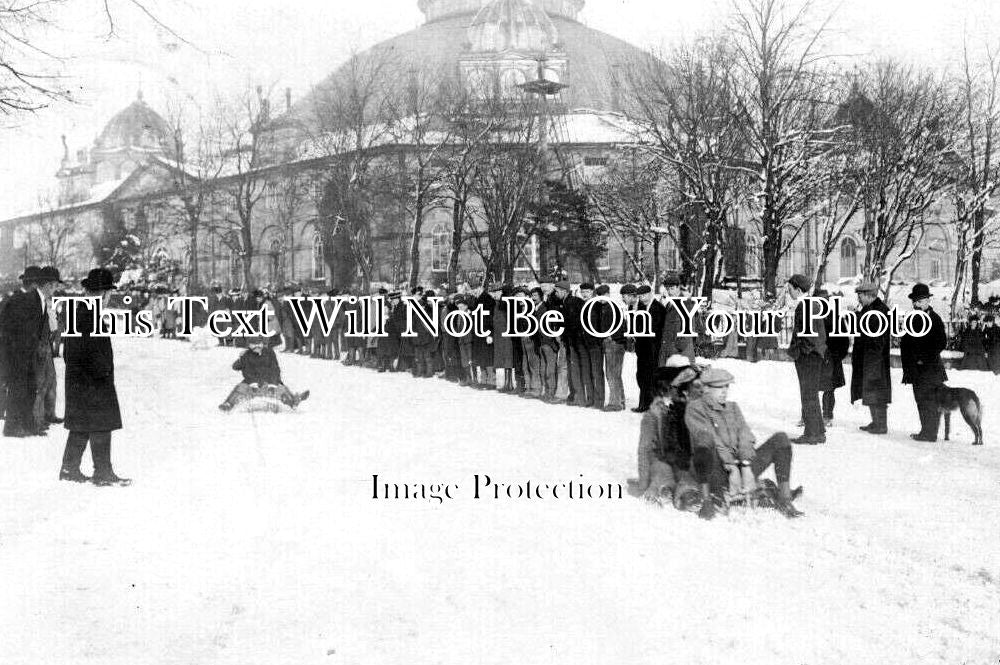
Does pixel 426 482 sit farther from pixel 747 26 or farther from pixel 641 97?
pixel 641 97

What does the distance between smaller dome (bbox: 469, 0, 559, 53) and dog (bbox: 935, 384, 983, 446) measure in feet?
161

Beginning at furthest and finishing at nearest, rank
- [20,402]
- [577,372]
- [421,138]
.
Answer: [421,138] → [577,372] → [20,402]

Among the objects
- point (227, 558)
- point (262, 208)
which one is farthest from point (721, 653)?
point (262, 208)

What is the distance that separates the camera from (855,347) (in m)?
11.5

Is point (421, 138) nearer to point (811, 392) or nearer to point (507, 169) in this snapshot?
point (507, 169)

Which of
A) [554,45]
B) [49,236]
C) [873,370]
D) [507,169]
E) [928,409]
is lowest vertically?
[928,409]

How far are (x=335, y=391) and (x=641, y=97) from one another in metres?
14.0

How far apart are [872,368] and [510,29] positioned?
50556 mm

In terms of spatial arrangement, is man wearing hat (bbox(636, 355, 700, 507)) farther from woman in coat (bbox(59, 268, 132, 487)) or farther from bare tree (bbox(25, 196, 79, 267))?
bare tree (bbox(25, 196, 79, 267))

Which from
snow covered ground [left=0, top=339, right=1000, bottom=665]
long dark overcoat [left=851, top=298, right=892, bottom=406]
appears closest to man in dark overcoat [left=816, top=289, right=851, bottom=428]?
long dark overcoat [left=851, top=298, right=892, bottom=406]

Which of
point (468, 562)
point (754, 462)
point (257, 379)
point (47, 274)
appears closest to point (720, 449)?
point (754, 462)

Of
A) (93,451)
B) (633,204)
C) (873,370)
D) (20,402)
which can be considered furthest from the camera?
(633,204)

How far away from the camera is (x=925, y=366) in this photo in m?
11.0

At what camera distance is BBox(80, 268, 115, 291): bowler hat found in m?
8.06
